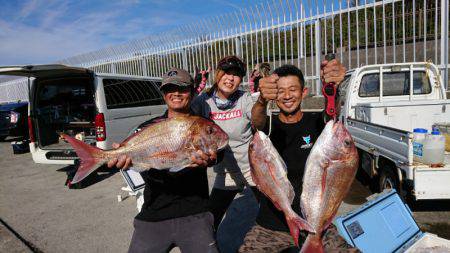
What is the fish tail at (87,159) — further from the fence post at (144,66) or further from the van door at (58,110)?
the fence post at (144,66)

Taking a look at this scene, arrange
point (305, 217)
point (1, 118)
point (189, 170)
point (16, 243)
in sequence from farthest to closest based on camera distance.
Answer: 1. point (1, 118)
2. point (16, 243)
3. point (189, 170)
4. point (305, 217)

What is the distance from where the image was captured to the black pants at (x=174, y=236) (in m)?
2.48

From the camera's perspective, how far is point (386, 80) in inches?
266

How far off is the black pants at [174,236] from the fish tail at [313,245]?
2.57ft

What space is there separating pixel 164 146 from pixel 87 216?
376 cm

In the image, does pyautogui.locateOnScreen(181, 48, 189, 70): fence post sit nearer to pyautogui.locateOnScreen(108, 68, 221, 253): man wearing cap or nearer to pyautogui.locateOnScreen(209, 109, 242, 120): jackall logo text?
pyautogui.locateOnScreen(209, 109, 242, 120): jackall logo text

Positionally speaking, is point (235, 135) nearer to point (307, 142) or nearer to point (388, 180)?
point (307, 142)

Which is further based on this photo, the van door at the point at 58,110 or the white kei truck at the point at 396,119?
the van door at the point at 58,110

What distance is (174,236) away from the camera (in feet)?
8.32

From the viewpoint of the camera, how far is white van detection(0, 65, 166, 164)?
7.22 meters

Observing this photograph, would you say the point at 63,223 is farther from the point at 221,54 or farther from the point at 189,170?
the point at 221,54

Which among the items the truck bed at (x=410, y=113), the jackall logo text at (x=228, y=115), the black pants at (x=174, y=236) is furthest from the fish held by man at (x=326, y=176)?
the truck bed at (x=410, y=113)

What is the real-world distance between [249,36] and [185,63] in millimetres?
3612

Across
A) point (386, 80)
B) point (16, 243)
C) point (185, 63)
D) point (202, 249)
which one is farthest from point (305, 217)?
point (185, 63)
